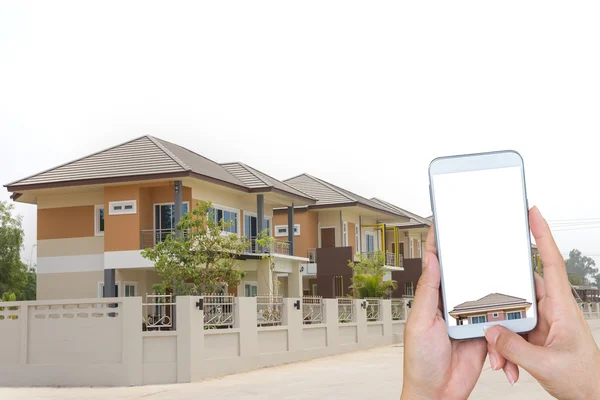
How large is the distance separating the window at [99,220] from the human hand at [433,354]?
25.6 meters

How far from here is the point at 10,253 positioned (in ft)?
133

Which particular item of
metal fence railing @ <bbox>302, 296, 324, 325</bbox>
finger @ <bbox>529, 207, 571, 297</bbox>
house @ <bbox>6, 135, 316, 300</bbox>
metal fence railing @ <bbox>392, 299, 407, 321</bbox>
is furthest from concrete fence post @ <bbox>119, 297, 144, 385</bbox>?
metal fence railing @ <bbox>392, 299, 407, 321</bbox>

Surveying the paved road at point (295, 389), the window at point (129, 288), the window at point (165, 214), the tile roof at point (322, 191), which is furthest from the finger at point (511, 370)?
the tile roof at point (322, 191)

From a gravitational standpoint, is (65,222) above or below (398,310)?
above

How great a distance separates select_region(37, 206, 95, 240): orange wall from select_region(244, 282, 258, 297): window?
6.47 metres

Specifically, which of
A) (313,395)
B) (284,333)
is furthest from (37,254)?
(313,395)

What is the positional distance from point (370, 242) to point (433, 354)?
3923 cm

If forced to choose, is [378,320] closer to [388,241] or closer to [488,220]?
[388,241]

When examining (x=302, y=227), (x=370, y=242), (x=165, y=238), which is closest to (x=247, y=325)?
(x=165, y=238)

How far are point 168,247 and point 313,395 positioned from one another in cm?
1043

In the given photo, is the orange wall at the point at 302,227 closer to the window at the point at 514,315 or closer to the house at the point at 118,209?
the house at the point at 118,209

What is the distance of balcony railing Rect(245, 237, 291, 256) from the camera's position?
2877 cm

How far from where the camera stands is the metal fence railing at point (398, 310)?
30.4 m

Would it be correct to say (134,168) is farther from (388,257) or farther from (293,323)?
(388,257)
